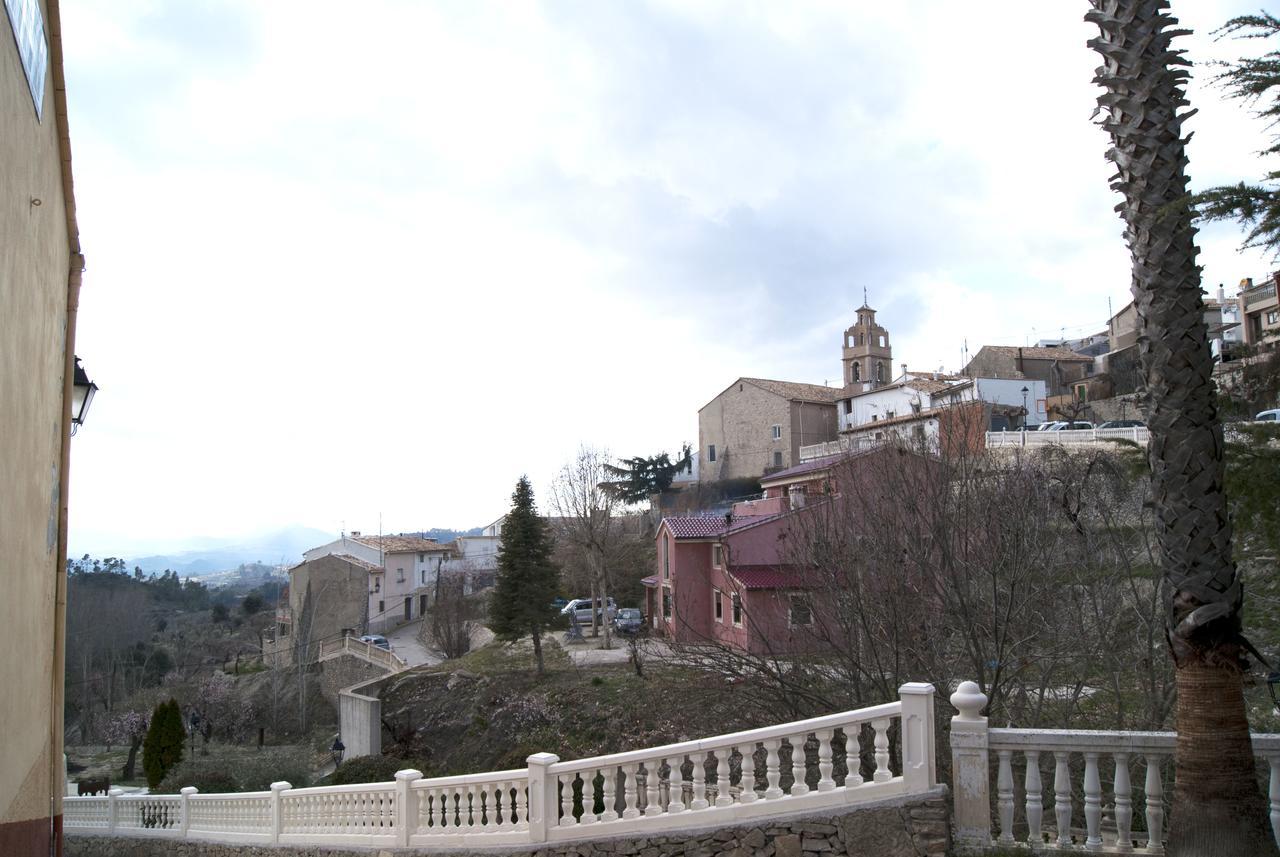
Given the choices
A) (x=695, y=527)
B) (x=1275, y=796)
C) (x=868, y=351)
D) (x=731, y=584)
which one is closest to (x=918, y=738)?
(x=1275, y=796)

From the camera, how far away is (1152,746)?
5766 millimetres

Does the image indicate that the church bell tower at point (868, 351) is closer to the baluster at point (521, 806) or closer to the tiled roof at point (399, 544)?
the tiled roof at point (399, 544)

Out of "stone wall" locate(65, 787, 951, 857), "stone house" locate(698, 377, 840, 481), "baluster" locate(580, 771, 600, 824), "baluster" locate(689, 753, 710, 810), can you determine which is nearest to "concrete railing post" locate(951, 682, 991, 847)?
"stone wall" locate(65, 787, 951, 857)

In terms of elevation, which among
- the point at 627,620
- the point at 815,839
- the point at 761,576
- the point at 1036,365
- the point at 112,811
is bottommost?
the point at 112,811

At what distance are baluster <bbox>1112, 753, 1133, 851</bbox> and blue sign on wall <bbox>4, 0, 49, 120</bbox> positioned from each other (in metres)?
8.19

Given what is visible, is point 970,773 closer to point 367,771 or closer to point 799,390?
point 367,771

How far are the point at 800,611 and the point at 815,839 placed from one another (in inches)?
299

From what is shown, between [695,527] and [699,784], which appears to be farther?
[695,527]

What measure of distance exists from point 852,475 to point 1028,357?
47656 millimetres

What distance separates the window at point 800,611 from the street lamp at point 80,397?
9.90m

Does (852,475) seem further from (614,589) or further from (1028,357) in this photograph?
(1028,357)

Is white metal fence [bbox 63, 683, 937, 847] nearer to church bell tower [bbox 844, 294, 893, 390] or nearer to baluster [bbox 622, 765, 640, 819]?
baluster [bbox 622, 765, 640, 819]

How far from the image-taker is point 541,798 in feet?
26.7

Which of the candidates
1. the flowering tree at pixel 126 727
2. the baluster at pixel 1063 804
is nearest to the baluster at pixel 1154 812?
the baluster at pixel 1063 804
